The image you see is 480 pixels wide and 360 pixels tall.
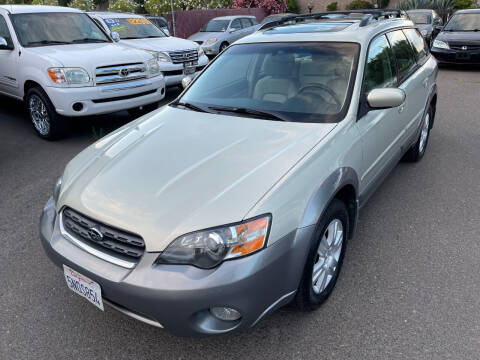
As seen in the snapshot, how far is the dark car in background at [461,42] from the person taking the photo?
10.3 metres

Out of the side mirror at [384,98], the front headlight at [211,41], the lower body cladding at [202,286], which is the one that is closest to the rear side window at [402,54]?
the side mirror at [384,98]

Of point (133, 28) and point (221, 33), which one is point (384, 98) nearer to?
point (133, 28)

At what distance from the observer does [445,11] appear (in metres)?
20.0

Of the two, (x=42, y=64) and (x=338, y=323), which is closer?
(x=338, y=323)

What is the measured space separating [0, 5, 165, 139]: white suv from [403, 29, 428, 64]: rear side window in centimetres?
375

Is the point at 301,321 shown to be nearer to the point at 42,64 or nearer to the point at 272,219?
the point at 272,219

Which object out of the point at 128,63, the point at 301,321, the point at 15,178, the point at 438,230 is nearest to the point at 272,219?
the point at 301,321

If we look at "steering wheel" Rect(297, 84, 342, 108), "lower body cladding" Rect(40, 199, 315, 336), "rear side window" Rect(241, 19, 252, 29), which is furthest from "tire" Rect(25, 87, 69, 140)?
"rear side window" Rect(241, 19, 252, 29)

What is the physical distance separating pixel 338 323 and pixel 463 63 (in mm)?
10325

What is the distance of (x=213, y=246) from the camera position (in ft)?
6.37

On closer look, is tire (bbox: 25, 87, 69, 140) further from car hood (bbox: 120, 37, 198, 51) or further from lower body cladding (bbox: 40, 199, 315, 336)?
lower body cladding (bbox: 40, 199, 315, 336)

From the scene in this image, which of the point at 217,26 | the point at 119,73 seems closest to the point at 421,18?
the point at 217,26

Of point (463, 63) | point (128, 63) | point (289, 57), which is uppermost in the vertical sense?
point (289, 57)

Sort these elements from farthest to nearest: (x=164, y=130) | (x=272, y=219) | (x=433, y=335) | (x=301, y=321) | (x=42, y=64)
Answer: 1. (x=42, y=64)
2. (x=164, y=130)
3. (x=301, y=321)
4. (x=433, y=335)
5. (x=272, y=219)
